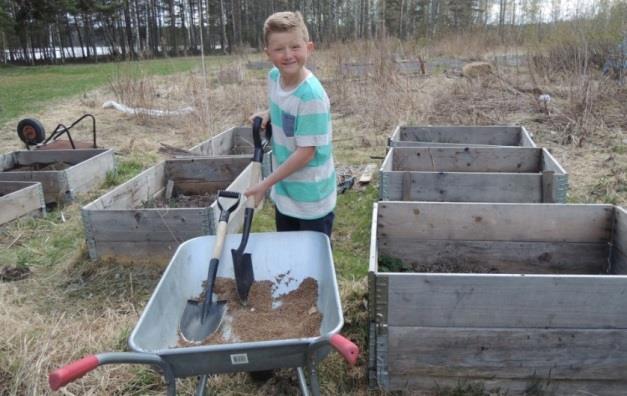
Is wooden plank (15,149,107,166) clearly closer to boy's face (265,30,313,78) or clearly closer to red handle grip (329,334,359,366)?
boy's face (265,30,313,78)

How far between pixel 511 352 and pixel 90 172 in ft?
15.8

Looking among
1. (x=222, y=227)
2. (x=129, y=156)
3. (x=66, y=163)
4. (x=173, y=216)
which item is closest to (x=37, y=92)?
(x=129, y=156)

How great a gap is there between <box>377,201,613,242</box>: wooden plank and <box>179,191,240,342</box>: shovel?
1.16 metres

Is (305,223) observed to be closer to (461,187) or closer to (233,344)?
(233,344)

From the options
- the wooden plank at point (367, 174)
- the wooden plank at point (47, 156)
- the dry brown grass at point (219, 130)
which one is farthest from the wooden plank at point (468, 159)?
the wooden plank at point (47, 156)

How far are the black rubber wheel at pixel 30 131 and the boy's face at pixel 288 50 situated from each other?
506 cm

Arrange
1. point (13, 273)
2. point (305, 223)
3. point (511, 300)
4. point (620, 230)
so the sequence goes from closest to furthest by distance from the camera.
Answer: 1. point (511, 300)
2. point (305, 223)
3. point (620, 230)
4. point (13, 273)

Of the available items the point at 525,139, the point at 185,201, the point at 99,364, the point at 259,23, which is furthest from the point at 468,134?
the point at 259,23

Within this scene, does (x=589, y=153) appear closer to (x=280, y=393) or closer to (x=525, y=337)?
(x=525, y=337)

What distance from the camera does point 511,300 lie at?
6.89 ft

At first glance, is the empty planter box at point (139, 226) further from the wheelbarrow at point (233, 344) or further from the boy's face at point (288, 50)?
the boy's face at point (288, 50)

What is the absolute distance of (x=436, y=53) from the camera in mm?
14906

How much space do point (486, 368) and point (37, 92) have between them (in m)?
16.6

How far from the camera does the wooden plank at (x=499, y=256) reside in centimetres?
303
